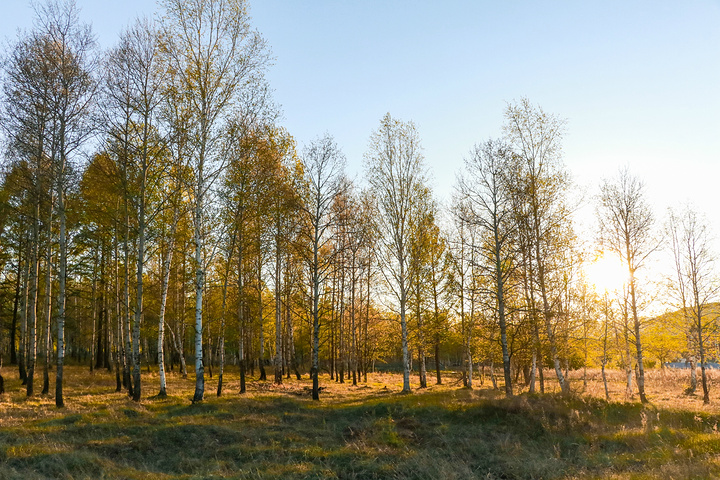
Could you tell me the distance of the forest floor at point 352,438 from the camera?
8.69m

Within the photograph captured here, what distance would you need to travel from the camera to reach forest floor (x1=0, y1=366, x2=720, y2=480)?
869 centimetres

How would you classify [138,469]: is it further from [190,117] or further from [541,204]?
[541,204]

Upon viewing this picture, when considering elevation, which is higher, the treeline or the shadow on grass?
the treeline

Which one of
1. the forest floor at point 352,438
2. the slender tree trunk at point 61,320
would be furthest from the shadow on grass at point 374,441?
the slender tree trunk at point 61,320

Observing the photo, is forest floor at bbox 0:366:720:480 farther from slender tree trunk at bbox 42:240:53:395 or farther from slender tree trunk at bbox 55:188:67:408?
slender tree trunk at bbox 42:240:53:395

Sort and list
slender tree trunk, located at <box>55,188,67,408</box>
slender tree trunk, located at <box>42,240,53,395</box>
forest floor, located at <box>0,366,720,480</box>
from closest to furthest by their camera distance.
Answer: forest floor, located at <box>0,366,720,480</box>, slender tree trunk, located at <box>55,188,67,408</box>, slender tree trunk, located at <box>42,240,53,395</box>

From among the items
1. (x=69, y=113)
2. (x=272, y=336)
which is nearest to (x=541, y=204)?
(x=69, y=113)

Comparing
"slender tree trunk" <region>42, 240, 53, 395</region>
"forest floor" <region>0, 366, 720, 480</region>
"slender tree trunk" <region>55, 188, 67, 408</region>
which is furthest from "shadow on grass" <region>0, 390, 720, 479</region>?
"slender tree trunk" <region>42, 240, 53, 395</region>

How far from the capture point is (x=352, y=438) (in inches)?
476

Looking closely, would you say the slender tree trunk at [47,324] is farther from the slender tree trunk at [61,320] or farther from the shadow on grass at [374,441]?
the shadow on grass at [374,441]

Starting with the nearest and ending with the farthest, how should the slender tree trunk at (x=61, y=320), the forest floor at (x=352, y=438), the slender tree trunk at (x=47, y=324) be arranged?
the forest floor at (x=352, y=438)
the slender tree trunk at (x=61, y=320)
the slender tree trunk at (x=47, y=324)

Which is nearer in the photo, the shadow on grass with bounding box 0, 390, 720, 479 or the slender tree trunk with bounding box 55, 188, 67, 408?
the shadow on grass with bounding box 0, 390, 720, 479

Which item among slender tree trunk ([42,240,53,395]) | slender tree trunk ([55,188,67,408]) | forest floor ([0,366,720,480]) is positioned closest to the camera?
forest floor ([0,366,720,480])

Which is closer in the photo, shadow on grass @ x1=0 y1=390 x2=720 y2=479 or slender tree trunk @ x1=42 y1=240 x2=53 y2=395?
shadow on grass @ x1=0 y1=390 x2=720 y2=479
